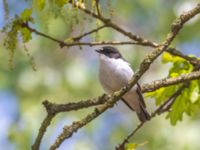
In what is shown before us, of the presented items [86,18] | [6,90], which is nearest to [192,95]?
[86,18]

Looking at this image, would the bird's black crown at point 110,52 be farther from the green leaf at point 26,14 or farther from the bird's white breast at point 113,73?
the green leaf at point 26,14

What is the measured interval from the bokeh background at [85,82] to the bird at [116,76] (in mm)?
911

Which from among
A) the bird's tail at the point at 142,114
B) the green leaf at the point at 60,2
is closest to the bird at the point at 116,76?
the bird's tail at the point at 142,114

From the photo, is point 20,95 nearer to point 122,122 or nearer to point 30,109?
point 30,109

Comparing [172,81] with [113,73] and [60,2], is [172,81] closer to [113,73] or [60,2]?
[60,2]

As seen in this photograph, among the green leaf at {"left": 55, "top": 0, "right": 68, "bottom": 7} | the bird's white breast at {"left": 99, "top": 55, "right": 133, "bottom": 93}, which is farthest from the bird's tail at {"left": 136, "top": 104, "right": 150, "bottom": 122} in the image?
the green leaf at {"left": 55, "top": 0, "right": 68, "bottom": 7}

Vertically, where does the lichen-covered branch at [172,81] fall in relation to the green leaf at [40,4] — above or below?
below

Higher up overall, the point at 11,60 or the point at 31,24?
the point at 31,24

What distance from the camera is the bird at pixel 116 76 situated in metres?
3.80

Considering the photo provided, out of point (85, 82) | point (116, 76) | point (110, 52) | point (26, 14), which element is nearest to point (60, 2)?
point (26, 14)

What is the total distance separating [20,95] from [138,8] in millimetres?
1619

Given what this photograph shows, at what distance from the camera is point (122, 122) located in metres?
7.46

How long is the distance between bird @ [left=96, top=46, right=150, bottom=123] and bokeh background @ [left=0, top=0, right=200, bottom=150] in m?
0.91

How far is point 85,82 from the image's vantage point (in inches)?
250
